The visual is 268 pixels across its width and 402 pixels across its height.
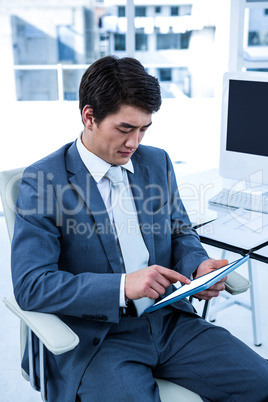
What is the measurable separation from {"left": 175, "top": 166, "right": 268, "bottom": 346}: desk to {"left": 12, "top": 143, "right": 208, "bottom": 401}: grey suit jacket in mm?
388

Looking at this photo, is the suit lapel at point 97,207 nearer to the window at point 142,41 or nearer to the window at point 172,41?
the window at point 172,41

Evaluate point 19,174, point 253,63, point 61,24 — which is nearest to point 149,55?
point 61,24

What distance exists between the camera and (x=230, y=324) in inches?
103

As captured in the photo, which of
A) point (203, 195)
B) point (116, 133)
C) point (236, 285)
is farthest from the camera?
point (203, 195)

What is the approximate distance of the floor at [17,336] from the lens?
215cm

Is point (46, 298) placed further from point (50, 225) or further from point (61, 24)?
point (61, 24)

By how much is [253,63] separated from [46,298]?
339cm

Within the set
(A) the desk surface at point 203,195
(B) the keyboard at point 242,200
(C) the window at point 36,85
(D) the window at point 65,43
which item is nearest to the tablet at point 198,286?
(A) the desk surface at point 203,195

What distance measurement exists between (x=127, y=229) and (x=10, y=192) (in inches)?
14.4

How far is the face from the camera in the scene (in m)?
1.44

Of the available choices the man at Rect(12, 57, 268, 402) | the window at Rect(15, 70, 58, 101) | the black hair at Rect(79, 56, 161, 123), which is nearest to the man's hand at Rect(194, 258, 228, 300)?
the man at Rect(12, 57, 268, 402)

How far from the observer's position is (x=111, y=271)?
1477 mm

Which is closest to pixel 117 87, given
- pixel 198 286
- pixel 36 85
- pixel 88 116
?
pixel 88 116

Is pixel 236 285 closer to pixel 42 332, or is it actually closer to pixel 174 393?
pixel 174 393
